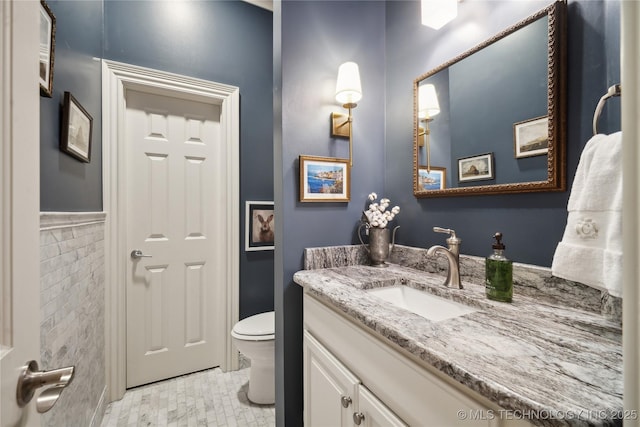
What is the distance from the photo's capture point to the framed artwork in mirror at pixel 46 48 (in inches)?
37.9

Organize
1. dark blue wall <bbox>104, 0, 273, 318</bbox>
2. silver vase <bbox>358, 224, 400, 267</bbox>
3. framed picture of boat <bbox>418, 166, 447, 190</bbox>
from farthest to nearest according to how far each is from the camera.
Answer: dark blue wall <bbox>104, 0, 273, 318</bbox> < silver vase <bbox>358, 224, 400, 267</bbox> < framed picture of boat <bbox>418, 166, 447, 190</bbox>

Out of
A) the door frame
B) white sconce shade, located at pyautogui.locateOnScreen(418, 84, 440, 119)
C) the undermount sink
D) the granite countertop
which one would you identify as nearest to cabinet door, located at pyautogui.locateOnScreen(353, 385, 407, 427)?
the granite countertop

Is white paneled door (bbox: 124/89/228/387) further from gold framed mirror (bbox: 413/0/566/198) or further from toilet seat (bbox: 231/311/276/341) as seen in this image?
gold framed mirror (bbox: 413/0/566/198)

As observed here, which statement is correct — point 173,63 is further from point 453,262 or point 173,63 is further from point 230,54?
point 453,262

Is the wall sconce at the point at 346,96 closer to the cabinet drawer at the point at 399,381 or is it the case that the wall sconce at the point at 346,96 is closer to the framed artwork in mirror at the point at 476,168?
the framed artwork in mirror at the point at 476,168

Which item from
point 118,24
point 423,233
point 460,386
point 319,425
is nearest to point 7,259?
point 460,386

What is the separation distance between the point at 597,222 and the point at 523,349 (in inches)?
13.6

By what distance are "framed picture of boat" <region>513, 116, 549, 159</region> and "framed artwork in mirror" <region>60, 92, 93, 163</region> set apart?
5.89 ft

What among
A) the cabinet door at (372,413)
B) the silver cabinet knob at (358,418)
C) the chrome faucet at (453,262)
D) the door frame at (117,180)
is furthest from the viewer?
the door frame at (117,180)

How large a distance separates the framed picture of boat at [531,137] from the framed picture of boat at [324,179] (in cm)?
74

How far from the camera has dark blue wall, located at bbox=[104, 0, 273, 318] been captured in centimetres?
187

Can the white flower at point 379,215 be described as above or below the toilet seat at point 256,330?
above

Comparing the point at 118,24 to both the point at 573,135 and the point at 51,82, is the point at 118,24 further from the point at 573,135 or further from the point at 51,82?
the point at 573,135

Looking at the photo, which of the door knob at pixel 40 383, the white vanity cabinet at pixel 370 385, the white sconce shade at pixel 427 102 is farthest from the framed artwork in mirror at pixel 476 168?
the door knob at pixel 40 383
